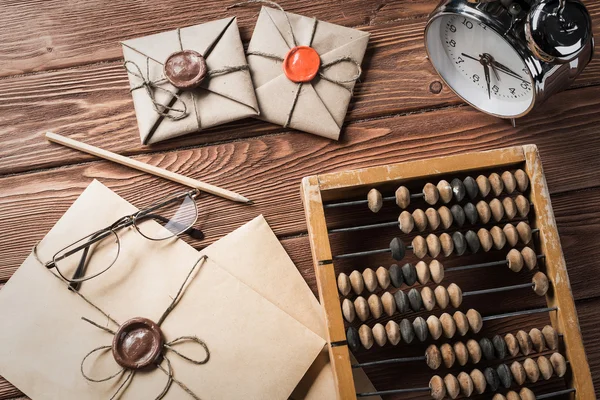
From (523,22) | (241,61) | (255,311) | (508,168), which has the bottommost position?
(255,311)

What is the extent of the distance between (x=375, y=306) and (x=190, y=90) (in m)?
0.51

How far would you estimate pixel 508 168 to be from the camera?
1.07 metres

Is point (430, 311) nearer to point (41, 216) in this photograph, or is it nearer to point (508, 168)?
point (508, 168)

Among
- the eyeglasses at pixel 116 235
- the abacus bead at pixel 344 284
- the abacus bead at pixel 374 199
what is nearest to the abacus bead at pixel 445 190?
the abacus bead at pixel 374 199

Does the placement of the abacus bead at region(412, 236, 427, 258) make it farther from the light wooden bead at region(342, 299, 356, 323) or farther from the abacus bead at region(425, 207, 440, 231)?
the light wooden bead at region(342, 299, 356, 323)

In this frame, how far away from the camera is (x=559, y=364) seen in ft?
3.22

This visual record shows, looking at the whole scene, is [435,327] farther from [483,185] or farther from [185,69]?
[185,69]

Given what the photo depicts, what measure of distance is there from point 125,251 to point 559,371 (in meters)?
0.76

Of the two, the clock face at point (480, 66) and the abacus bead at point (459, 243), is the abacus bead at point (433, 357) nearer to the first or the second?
the abacus bead at point (459, 243)

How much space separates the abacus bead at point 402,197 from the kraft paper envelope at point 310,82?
18 cm

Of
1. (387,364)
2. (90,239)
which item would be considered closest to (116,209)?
(90,239)

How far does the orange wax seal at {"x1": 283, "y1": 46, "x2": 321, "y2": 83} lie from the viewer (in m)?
1.13

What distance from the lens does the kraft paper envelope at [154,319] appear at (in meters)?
1.02

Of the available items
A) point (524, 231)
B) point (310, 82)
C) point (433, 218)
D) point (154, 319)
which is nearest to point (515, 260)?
point (524, 231)
